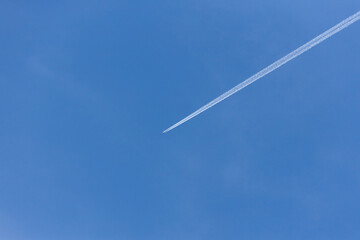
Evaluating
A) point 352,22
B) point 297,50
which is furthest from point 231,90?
point 352,22

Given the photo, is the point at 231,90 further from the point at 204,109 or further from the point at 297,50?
the point at 297,50

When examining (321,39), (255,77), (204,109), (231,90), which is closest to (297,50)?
(321,39)

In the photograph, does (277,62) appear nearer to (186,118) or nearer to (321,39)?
(321,39)

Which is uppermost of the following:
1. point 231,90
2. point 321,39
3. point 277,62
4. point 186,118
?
point 321,39

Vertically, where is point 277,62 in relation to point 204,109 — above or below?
above

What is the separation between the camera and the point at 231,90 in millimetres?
31531

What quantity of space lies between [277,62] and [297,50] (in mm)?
3262

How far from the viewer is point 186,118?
32281 mm

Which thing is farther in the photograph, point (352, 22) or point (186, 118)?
point (186, 118)

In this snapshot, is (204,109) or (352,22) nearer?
(352,22)

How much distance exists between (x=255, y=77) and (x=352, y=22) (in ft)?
44.8

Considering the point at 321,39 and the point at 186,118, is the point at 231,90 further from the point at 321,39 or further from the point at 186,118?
the point at 321,39

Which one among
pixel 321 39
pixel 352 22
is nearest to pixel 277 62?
pixel 321 39

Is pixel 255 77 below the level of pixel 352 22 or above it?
below
